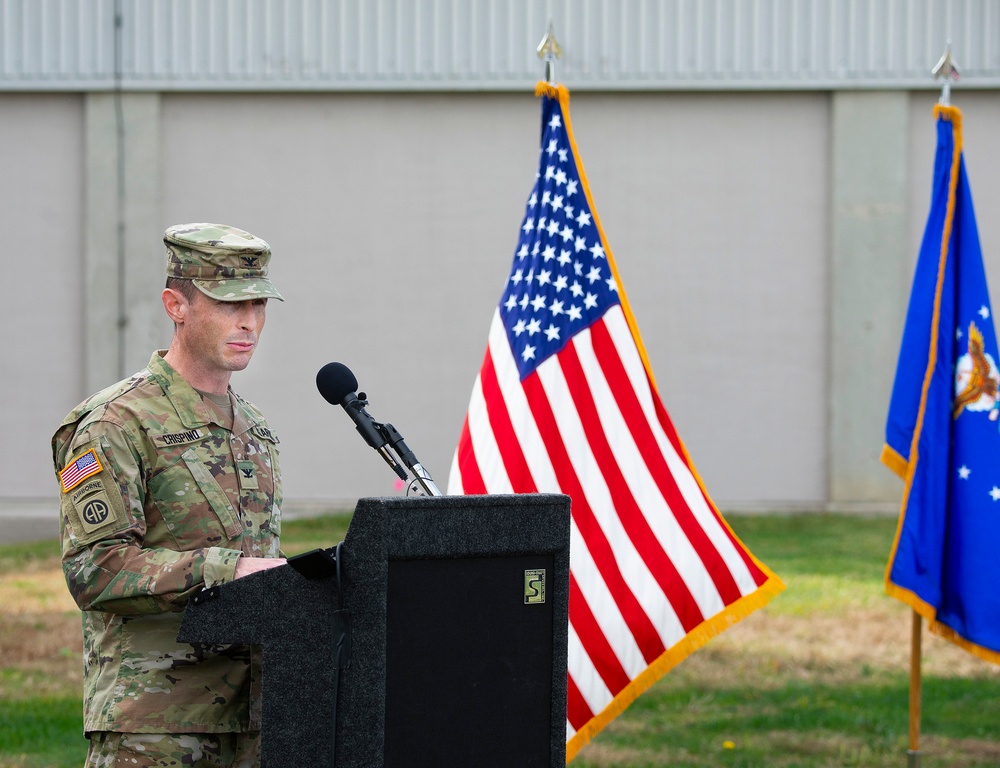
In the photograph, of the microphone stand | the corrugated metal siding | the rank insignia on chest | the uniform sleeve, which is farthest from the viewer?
the corrugated metal siding

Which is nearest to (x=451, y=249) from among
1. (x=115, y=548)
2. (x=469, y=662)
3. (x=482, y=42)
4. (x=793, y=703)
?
(x=482, y=42)

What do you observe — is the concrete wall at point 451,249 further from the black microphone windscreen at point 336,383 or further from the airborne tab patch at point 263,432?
the black microphone windscreen at point 336,383

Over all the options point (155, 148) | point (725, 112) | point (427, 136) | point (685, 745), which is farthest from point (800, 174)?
point (685, 745)

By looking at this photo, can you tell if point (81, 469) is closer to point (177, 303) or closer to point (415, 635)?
point (177, 303)

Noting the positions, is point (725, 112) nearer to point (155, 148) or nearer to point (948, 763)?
point (155, 148)

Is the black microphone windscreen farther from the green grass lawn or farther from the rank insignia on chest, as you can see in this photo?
the green grass lawn

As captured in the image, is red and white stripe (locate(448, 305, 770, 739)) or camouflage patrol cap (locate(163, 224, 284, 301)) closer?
camouflage patrol cap (locate(163, 224, 284, 301))

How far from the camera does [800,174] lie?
43.1 ft

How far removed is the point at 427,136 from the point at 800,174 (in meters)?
4.03

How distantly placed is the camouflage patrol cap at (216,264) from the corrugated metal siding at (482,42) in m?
10.8

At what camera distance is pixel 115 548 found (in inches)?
89.5

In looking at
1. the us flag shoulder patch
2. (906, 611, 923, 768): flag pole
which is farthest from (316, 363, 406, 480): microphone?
(906, 611, 923, 768): flag pole

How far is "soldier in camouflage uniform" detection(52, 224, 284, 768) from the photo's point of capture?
7.47 ft

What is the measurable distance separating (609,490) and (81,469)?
88.1 inches
